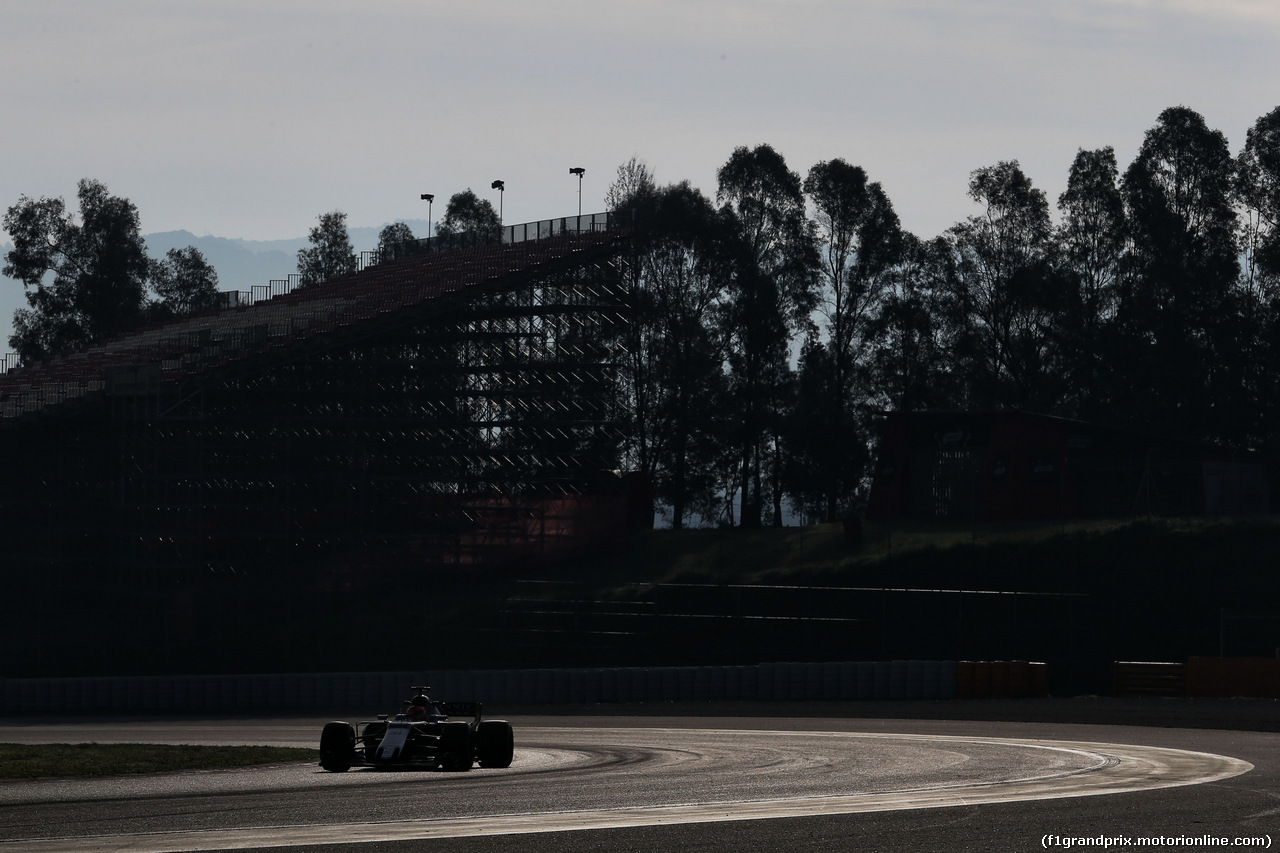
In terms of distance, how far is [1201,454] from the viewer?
5578 centimetres

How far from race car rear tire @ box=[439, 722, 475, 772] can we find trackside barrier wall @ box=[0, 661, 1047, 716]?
18.2m

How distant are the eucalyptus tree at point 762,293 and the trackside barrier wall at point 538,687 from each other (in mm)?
32177

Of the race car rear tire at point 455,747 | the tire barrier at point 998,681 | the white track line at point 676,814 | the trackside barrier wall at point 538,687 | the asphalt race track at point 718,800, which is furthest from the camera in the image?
the trackside barrier wall at point 538,687

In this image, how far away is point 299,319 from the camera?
59906 millimetres

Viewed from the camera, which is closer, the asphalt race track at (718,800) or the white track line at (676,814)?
the white track line at (676,814)

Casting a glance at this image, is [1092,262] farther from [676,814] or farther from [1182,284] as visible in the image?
[676,814]

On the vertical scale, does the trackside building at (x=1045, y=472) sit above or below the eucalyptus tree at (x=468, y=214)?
below

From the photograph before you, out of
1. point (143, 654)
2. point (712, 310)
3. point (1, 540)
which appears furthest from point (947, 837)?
point (712, 310)

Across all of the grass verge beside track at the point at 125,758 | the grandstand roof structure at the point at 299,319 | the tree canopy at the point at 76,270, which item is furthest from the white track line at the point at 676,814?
the tree canopy at the point at 76,270

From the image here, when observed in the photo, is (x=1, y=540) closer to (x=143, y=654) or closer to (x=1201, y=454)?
(x=143, y=654)

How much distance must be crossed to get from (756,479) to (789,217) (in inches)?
504

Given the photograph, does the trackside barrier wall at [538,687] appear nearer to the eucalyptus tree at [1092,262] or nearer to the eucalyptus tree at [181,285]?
the eucalyptus tree at [1092,262]

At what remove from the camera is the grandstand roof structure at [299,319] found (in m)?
55.8

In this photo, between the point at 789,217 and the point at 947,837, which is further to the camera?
the point at 789,217
